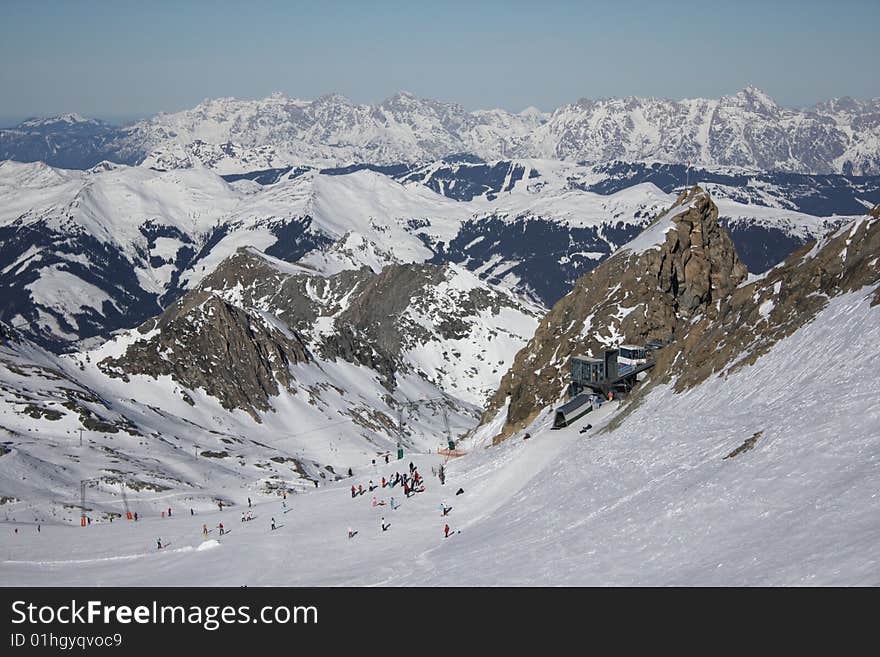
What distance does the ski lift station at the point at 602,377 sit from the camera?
8812 cm

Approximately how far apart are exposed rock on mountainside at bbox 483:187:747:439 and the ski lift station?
15265 mm

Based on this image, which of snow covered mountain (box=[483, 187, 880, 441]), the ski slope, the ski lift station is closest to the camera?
the ski slope

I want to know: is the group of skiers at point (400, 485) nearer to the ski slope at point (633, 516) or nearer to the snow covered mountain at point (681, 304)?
the ski slope at point (633, 516)

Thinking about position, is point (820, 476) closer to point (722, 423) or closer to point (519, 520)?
point (722, 423)

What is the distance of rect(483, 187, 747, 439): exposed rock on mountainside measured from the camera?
12169 cm

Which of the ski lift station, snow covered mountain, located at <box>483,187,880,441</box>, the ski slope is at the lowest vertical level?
the ski slope

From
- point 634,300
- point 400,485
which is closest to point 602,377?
point 400,485

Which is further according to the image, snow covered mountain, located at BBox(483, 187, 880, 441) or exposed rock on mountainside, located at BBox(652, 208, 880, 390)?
snow covered mountain, located at BBox(483, 187, 880, 441)

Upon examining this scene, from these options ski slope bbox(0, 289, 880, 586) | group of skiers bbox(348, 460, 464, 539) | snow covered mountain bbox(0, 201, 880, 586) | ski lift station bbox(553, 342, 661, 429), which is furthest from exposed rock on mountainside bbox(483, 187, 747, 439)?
ski slope bbox(0, 289, 880, 586)

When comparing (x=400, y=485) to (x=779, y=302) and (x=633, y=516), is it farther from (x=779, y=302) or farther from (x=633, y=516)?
(x=633, y=516)

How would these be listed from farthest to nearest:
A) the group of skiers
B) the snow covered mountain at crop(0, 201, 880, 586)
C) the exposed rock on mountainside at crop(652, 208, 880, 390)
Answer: the group of skiers → the exposed rock on mountainside at crop(652, 208, 880, 390) → the snow covered mountain at crop(0, 201, 880, 586)

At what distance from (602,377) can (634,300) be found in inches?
1468

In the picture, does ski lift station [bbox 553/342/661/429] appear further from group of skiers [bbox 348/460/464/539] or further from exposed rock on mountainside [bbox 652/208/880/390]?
group of skiers [bbox 348/460/464/539]
